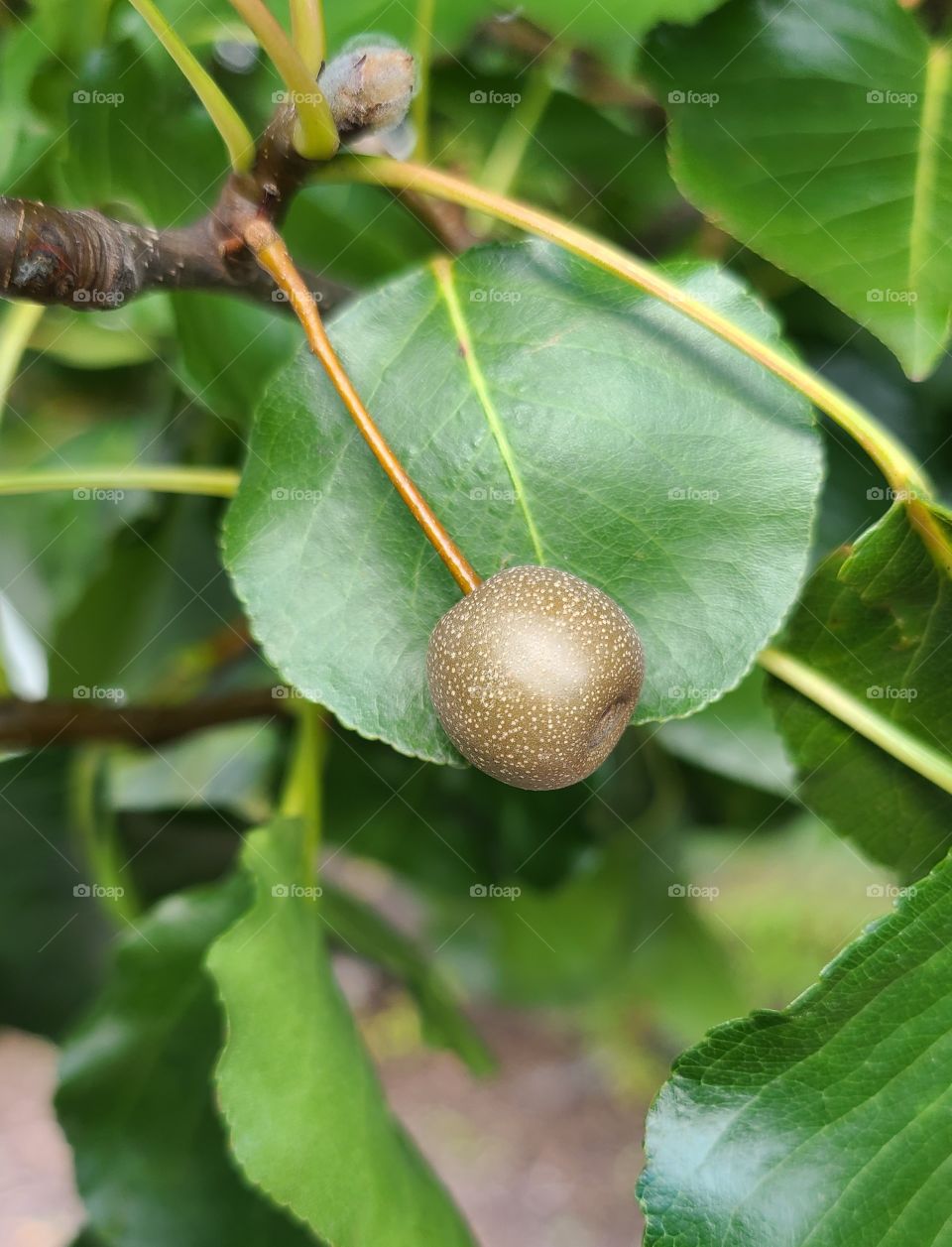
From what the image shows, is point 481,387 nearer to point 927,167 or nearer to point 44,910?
point 927,167

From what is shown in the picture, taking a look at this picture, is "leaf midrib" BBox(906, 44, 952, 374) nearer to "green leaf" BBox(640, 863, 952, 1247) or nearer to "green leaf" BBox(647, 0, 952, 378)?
"green leaf" BBox(647, 0, 952, 378)

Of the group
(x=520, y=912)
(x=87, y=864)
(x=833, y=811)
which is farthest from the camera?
(x=520, y=912)

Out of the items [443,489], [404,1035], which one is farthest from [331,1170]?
[404,1035]

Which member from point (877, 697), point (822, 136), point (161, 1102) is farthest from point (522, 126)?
point (161, 1102)

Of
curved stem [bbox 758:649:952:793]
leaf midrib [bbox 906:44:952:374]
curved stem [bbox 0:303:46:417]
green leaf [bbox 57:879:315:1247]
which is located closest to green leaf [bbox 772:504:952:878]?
curved stem [bbox 758:649:952:793]

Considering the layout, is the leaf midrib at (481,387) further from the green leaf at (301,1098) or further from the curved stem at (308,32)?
the green leaf at (301,1098)

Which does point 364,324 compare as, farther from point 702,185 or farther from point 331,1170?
point 331,1170

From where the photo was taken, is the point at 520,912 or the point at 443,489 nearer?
the point at 443,489
